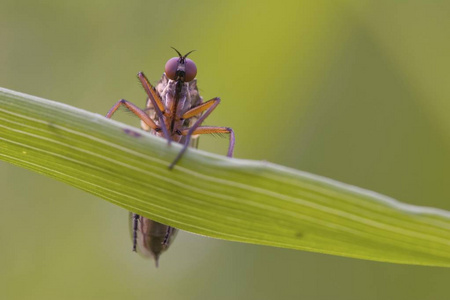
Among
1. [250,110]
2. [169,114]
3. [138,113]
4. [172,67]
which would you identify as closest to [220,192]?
[138,113]

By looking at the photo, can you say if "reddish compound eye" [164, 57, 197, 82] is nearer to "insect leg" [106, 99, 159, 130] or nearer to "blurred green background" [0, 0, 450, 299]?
"insect leg" [106, 99, 159, 130]

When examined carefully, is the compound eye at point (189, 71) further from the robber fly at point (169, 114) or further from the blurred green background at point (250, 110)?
the blurred green background at point (250, 110)

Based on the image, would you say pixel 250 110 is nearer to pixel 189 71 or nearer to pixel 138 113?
pixel 189 71

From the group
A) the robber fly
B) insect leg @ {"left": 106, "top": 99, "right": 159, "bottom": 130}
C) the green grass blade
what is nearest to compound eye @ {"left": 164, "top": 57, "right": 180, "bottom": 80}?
the robber fly

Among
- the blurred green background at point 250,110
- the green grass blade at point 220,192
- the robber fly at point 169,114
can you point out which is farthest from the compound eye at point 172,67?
the green grass blade at point 220,192

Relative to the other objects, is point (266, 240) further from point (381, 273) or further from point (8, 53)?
point (8, 53)

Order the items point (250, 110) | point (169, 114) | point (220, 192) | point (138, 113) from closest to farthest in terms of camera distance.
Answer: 1. point (220, 192)
2. point (138, 113)
3. point (169, 114)
4. point (250, 110)
